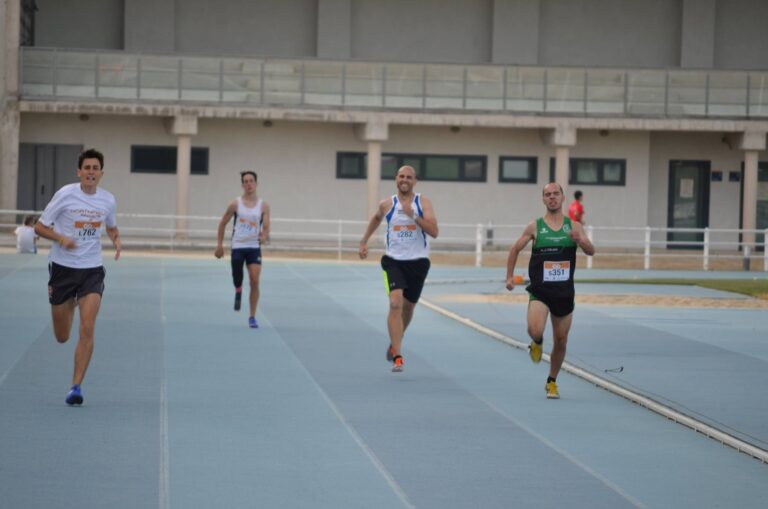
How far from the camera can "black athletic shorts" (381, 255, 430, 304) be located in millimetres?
14891

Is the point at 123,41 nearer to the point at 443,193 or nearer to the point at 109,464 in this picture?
the point at 443,193

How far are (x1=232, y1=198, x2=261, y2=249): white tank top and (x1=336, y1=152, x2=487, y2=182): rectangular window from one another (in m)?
25.8

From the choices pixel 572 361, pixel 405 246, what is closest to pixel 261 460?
pixel 405 246

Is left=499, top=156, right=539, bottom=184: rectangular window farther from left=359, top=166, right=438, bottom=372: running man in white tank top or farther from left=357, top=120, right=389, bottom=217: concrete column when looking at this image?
left=359, top=166, right=438, bottom=372: running man in white tank top

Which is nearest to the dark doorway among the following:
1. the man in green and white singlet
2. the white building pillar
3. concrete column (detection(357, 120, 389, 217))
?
concrete column (detection(357, 120, 389, 217))

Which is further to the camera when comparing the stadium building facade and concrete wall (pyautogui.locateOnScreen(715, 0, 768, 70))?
concrete wall (pyautogui.locateOnScreen(715, 0, 768, 70))

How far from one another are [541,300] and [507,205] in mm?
32555

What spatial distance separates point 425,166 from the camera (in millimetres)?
45125

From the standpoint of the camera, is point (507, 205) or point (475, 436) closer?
point (475, 436)

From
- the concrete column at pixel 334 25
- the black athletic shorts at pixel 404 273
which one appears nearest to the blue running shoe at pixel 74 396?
the black athletic shorts at pixel 404 273

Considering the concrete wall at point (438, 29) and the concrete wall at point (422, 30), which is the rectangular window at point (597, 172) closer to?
the concrete wall at point (438, 29)

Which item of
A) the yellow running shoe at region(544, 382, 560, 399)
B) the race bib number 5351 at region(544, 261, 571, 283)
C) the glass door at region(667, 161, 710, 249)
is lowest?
the yellow running shoe at region(544, 382, 560, 399)

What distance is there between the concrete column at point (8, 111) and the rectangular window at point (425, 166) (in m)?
9.55

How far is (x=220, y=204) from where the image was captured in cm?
4462
